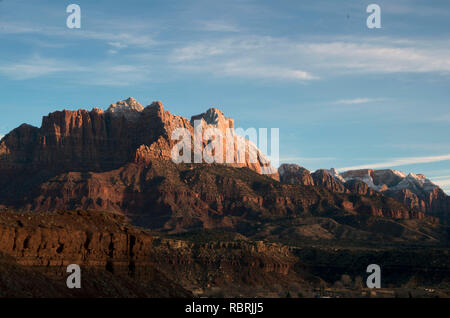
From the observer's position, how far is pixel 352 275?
19438 centimetres

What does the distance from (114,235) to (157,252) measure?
101 metres

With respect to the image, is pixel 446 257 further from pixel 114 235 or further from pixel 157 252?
pixel 114 235

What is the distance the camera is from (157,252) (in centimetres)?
17988

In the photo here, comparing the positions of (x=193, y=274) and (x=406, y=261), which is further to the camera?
(x=406, y=261)
